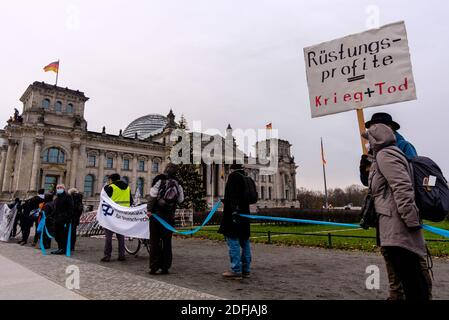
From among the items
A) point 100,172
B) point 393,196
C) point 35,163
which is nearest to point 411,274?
point 393,196

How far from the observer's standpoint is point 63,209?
10.4m

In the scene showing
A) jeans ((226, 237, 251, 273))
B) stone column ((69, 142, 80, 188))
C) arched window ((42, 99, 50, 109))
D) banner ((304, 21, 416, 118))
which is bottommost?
jeans ((226, 237, 251, 273))

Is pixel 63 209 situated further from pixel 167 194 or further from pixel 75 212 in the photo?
pixel 167 194

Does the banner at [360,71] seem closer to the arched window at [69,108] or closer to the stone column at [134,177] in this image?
the arched window at [69,108]

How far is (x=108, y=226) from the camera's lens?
349 inches

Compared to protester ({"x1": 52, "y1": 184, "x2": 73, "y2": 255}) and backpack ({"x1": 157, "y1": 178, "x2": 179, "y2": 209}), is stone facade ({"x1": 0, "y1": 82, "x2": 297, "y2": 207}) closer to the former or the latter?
protester ({"x1": 52, "y1": 184, "x2": 73, "y2": 255})

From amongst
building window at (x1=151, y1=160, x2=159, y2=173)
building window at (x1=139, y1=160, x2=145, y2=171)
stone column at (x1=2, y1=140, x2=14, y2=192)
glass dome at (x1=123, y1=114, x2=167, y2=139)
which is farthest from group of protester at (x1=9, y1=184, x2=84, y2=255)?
glass dome at (x1=123, y1=114, x2=167, y2=139)

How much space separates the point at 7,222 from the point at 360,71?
17.5m

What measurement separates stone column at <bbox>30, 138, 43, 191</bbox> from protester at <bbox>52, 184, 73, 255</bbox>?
45225mm

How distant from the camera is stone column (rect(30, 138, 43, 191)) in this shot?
1901 inches

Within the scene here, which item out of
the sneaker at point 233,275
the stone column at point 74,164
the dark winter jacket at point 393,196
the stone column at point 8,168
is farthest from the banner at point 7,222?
the stone column at point 8,168
